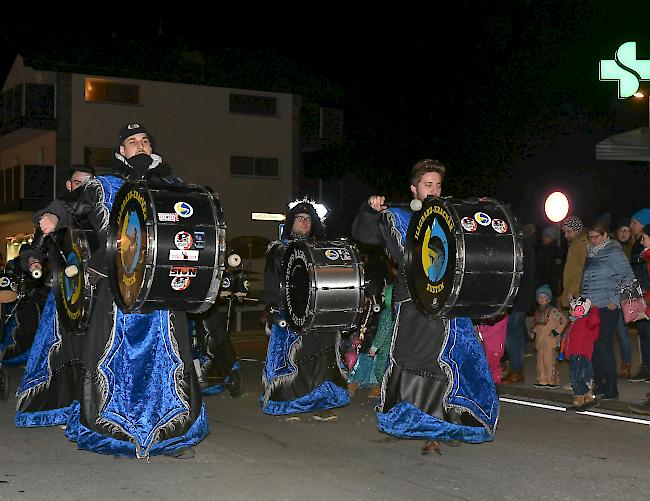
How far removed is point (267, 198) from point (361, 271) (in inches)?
1240

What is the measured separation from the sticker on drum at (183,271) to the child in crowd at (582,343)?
4.65 metres

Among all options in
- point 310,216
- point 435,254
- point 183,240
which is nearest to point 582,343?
point 310,216

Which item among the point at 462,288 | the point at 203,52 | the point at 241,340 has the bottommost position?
the point at 241,340

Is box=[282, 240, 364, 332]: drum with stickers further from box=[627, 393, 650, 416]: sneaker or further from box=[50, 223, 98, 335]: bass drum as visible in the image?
box=[627, 393, 650, 416]: sneaker

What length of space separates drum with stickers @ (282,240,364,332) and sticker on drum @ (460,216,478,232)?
7.15 feet

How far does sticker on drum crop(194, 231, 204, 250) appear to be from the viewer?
6.64m

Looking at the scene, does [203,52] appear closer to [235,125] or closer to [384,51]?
[235,125]

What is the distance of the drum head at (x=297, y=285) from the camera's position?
29.5ft

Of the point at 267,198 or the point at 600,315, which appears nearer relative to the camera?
the point at 600,315

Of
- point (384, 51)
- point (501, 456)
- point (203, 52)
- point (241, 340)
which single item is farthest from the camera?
point (203, 52)

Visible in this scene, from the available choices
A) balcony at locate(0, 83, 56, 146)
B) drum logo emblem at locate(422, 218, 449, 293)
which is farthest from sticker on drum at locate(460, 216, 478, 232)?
balcony at locate(0, 83, 56, 146)

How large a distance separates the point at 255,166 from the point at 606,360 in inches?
1208

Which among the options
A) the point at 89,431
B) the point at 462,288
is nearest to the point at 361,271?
the point at 462,288

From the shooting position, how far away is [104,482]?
634 centimetres
